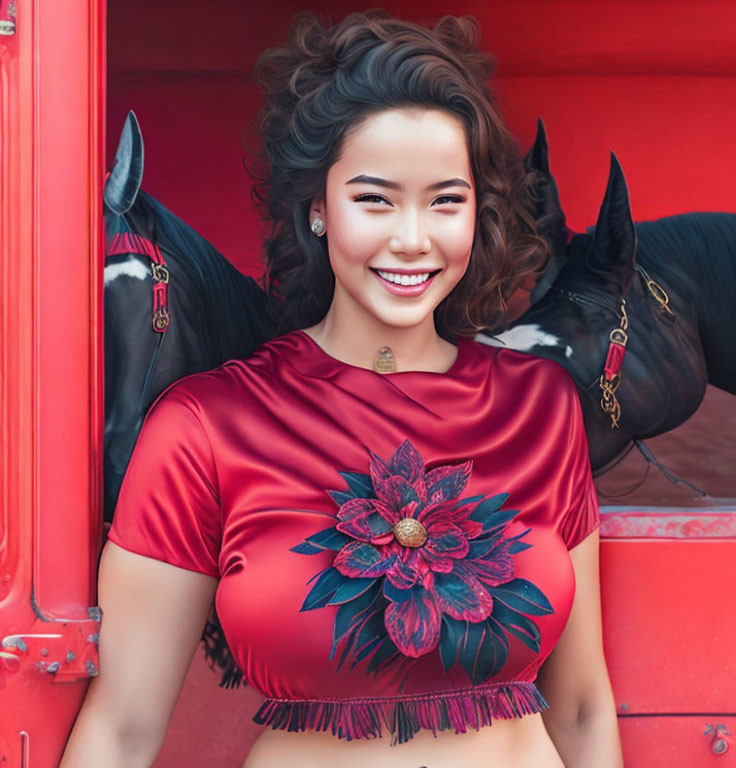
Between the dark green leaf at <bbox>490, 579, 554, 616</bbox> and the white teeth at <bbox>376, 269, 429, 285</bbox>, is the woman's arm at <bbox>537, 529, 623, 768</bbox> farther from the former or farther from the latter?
the white teeth at <bbox>376, 269, 429, 285</bbox>

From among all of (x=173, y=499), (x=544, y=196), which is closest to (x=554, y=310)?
(x=544, y=196)

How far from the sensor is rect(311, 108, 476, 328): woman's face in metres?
1.60

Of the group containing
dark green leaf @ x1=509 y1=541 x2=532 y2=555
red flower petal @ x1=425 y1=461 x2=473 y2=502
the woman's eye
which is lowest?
dark green leaf @ x1=509 y1=541 x2=532 y2=555

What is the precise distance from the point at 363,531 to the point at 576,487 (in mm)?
392

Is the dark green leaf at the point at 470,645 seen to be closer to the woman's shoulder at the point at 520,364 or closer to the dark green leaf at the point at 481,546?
the dark green leaf at the point at 481,546

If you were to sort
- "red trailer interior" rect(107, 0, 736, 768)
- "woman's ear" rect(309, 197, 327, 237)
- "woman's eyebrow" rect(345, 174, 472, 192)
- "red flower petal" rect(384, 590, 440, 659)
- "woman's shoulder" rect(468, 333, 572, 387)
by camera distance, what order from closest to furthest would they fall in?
"red flower petal" rect(384, 590, 440, 659) → "woman's eyebrow" rect(345, 174, 472, 192) → "woman's ear" rect(309, 197, 327, 237) → "woman's shoulder" rect(468, 333, 572, 387) → "red trailer interior" rect(107, 0, 736, 768)

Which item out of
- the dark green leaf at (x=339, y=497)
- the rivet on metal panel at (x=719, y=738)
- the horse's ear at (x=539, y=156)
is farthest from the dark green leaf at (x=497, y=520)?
the horse's ear at (x=539, y=156)

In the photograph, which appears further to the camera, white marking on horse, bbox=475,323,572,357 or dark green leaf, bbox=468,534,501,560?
white marking on horse, bbox=475,323,572,357

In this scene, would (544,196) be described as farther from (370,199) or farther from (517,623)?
(517,623)

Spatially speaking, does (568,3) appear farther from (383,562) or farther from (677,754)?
(677,754)

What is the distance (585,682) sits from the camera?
1756 mm

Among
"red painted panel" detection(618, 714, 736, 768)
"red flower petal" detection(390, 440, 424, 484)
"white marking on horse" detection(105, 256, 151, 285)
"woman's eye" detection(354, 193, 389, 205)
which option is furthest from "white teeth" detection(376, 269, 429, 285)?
"red painted panel" detection(618, 714, 736, 768)

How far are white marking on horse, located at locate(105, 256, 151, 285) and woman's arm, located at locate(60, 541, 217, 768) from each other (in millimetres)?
481

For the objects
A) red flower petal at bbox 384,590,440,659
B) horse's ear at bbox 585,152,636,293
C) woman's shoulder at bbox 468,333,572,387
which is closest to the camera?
red flower petal at bbox 384,590,440,659
